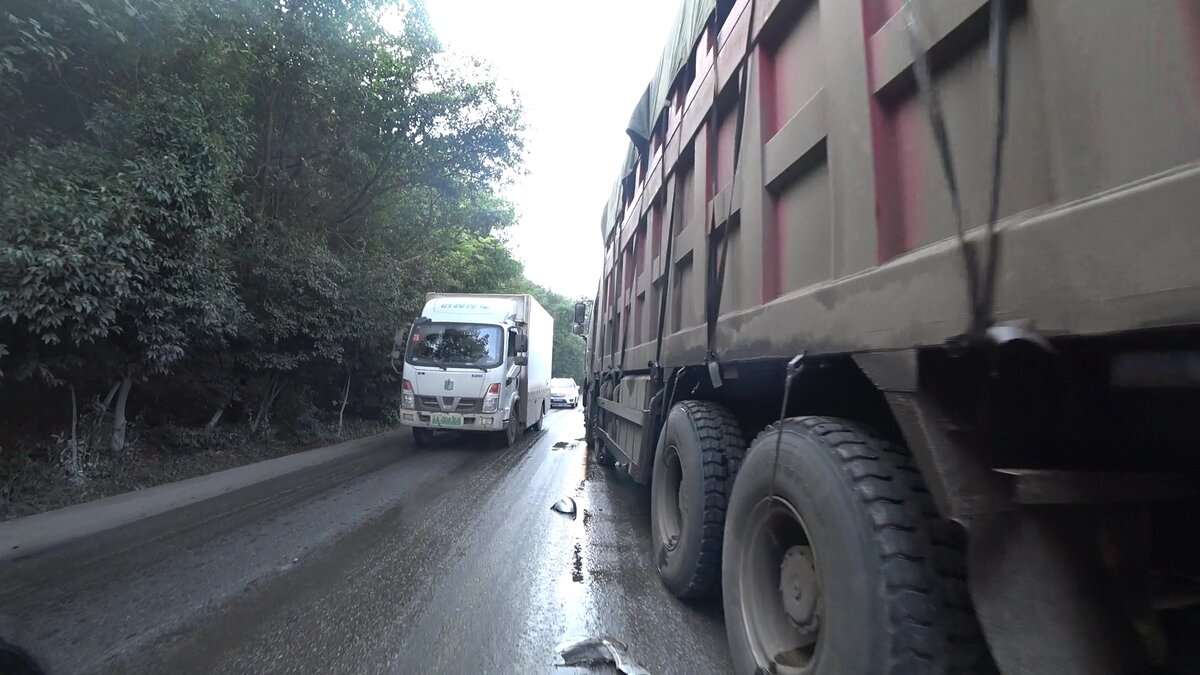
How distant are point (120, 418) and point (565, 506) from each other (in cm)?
639

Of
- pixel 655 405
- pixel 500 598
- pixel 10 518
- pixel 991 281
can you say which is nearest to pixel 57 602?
pixel 500 598

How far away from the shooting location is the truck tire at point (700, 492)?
345 cm

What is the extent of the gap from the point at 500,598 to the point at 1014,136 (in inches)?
149

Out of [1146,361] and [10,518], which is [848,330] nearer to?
[1146,361]

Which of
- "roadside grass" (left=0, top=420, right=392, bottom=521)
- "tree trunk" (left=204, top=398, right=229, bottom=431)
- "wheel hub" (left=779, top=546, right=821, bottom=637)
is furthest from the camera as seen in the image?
"tree trunk" (left=204, top=398, right=229, bottom=431)

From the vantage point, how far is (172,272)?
24.0ft

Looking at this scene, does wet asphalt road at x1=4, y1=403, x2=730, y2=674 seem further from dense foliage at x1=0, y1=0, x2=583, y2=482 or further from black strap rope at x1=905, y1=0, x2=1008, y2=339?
dense foliage at x1=0, y1=0, x2=583, y2=482

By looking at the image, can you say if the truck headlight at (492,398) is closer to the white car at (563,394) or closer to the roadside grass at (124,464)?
the roadside grass at (124,464)

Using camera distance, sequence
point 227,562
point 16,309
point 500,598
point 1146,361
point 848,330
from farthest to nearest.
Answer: point 16,309 < point 227,562 < point 500,598 < point 848,330 < point 1146,361

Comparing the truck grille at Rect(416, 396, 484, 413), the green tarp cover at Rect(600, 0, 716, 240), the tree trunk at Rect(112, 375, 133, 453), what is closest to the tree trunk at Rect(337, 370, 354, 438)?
the truck grille at Rect(416, 396, 484, 413)

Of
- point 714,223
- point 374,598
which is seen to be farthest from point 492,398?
point 714,223

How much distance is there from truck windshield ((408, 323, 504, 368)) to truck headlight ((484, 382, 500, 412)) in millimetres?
444

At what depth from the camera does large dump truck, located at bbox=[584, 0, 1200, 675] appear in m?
1.26

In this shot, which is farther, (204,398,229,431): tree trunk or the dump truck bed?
(204,398,229,431): tree trunk
